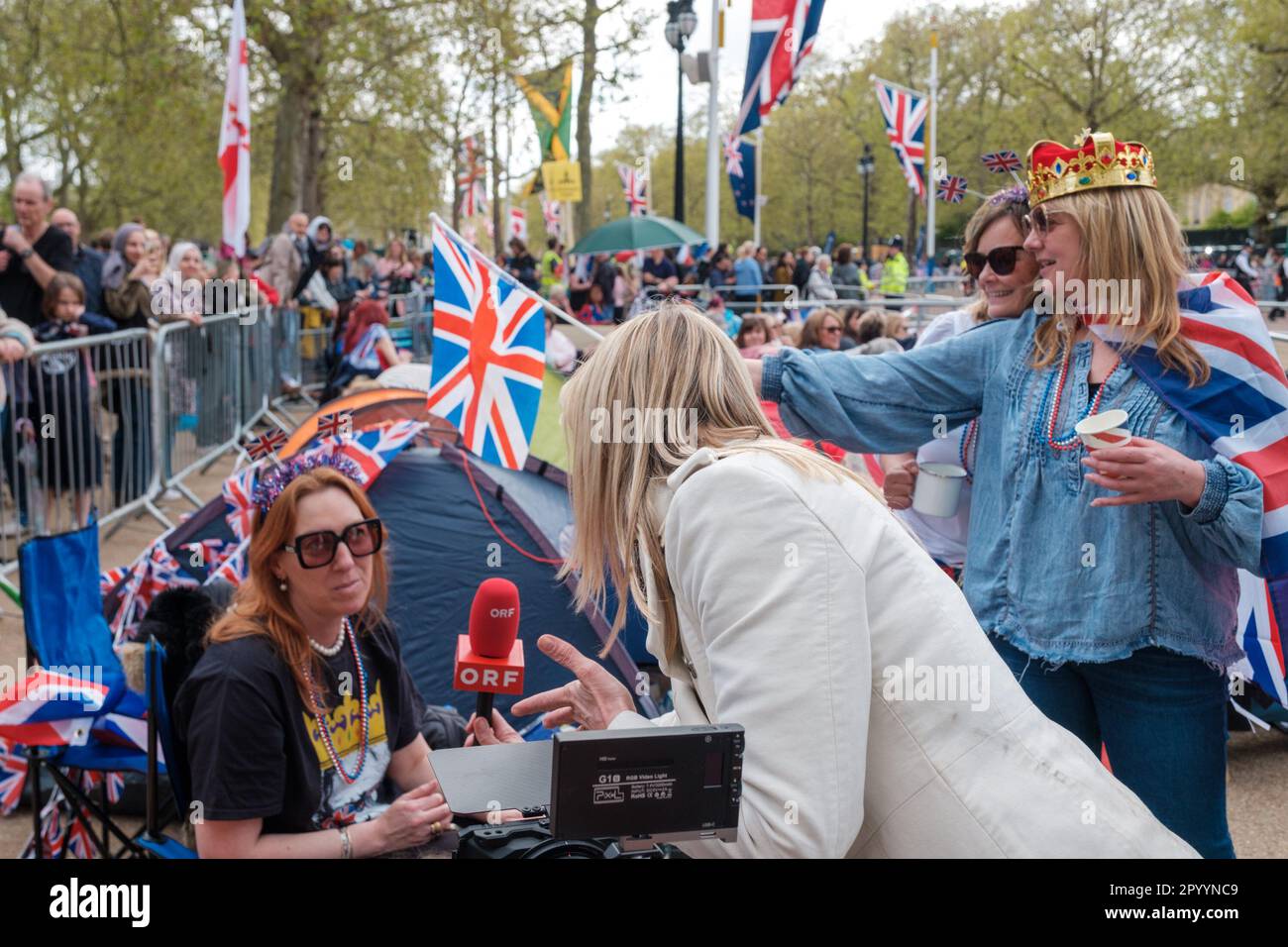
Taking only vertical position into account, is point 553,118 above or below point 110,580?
above

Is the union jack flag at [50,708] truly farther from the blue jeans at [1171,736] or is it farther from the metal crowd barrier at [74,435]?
the metal crowd barrier at [74,435]

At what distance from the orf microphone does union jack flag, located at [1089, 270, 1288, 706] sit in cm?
131

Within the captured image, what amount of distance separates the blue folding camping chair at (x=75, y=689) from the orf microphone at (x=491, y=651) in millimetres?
1394

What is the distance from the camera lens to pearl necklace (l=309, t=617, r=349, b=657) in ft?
10.1

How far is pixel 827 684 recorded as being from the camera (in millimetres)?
1638

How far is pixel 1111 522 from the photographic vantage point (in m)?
2.50

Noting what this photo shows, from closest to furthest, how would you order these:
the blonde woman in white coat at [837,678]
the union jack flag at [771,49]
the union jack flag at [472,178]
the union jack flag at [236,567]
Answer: the blonde woman in white coat at [837,678], the union jack flag at [236,567], the union jack flag at [771,49], the union jack flag at [472,178]

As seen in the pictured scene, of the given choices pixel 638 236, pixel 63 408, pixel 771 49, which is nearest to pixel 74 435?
pixel 63 408

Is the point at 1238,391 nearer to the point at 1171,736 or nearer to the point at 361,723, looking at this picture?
the point at 1171,736

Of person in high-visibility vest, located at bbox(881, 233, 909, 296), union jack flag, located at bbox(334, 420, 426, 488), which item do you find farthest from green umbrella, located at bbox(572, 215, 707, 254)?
union jack flag, located at bbox(334, 420, 426, 488)

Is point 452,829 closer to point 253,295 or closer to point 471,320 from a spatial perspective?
point 471,320

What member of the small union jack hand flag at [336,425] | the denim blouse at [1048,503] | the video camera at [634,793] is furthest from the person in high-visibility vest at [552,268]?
the video camera at [634,793]

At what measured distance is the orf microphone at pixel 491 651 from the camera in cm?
244

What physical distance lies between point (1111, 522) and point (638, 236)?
1504 cm
